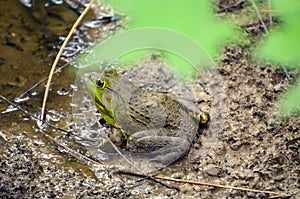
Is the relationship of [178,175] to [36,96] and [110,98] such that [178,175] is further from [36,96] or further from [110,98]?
[36,96]

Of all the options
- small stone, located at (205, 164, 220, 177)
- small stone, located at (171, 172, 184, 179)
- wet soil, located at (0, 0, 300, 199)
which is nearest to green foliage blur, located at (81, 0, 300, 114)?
wet soil, located at (0, 0, 300, 199)

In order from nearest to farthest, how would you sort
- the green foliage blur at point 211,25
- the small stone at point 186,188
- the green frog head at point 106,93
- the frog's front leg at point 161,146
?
1. the small stone at point 186,188
2. the frog's front leg at point 161,146
3. the green frog head at point 106,93
4. the green foliage blur at point 211,25

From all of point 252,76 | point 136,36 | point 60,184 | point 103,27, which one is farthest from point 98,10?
point 60,184

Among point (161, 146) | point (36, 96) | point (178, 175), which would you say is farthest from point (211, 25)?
point (36, 96)

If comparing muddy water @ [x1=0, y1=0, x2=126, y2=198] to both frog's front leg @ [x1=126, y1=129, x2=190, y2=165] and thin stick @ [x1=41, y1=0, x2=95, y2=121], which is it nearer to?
thin stick @ [x1=41, y1=0, x2=95, y2=121]

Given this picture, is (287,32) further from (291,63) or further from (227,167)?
(227,167)

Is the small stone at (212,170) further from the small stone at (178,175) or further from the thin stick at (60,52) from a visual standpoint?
the thin stick at (60,52)

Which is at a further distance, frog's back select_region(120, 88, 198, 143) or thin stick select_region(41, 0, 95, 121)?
thin stick select_region(41, 0, 95, 121)

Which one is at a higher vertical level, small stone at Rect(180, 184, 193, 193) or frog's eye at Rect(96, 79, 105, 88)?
frog's eye at Rect(96, 79, 105, 88)

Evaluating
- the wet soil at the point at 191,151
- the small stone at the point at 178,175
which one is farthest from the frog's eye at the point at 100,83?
the small stone at the point at 178,175
